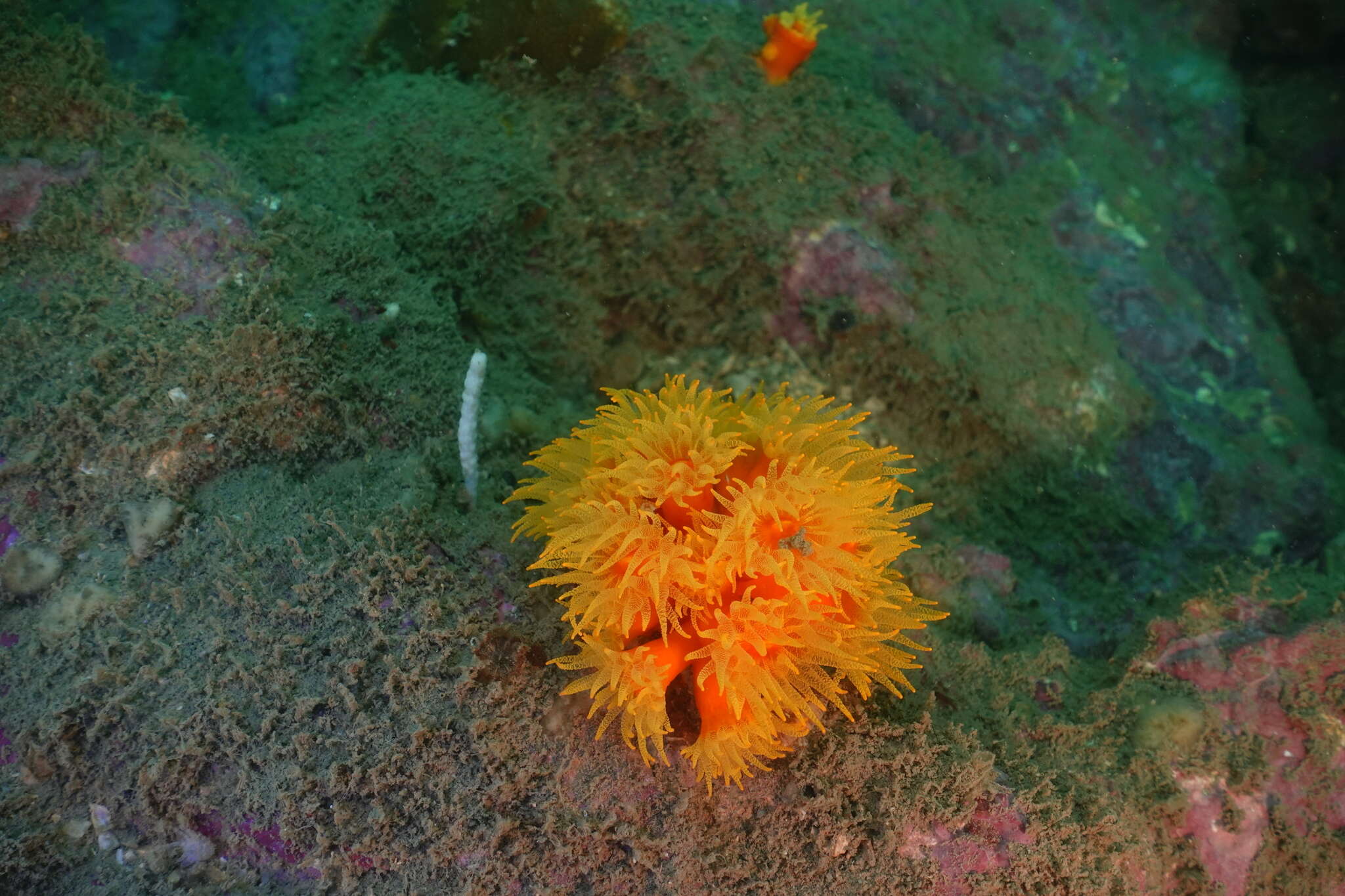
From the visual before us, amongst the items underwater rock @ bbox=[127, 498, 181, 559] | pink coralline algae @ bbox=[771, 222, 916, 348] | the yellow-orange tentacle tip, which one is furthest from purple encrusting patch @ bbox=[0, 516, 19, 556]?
the yellow-orange tentacle tip

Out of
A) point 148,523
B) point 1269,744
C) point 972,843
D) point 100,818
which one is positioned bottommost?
point 100,818

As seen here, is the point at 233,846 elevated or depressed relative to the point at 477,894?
depressed

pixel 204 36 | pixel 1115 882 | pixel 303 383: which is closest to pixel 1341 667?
pixel 1115 882

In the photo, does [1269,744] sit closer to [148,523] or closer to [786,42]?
[786,42]

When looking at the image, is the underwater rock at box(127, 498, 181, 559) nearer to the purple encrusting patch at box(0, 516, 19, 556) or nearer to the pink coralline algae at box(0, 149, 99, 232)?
the purple encrusting patch at box(0, 516, 19, 556)

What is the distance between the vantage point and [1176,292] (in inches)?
194

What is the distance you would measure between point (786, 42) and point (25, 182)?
367cm

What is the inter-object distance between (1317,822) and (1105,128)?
435 centimetres

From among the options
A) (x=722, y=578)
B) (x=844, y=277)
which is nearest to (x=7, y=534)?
(x=722, y=578)

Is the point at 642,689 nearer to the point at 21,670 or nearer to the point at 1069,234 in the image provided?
the point at 21,670

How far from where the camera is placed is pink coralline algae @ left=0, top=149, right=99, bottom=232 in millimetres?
3148

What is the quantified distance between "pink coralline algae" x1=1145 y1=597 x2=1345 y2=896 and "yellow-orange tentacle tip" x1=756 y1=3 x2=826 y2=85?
3.54m

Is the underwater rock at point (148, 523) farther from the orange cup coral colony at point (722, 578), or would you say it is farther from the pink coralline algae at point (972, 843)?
the pink coralline algae at point (972, 843)

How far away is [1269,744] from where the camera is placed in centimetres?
304
